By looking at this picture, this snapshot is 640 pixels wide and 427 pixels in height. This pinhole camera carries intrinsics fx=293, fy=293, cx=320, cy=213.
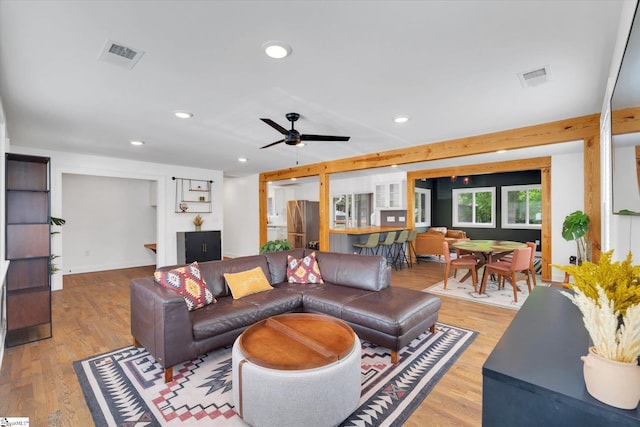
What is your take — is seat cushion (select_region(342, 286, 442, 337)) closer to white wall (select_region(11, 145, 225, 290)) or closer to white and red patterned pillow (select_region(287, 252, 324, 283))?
white and red patterned pillow (select_region(287, 252, 324, 283))

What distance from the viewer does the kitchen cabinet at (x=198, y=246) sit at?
6.73 metres

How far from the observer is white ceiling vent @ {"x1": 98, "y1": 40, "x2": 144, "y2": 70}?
6.52 feet

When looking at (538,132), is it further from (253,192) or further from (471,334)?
(253,192)

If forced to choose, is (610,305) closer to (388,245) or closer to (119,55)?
(119,55)

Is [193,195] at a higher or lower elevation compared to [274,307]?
higher

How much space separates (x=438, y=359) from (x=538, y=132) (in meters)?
3.00

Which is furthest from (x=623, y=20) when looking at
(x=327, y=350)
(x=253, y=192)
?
(x=253, y=192)

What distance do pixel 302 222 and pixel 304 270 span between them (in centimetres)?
487

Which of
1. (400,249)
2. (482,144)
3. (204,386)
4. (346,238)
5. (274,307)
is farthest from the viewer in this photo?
(400,249)

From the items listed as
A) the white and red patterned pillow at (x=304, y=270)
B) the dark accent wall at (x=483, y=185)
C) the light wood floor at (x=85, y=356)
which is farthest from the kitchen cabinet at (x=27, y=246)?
the dark accent wall at (x=483, y=185)

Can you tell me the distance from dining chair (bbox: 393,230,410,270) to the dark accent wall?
239cm

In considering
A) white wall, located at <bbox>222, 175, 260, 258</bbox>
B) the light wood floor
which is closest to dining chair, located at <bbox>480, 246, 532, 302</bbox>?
the light wood floor

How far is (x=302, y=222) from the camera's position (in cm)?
854

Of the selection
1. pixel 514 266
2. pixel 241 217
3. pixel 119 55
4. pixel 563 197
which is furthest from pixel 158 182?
pixel 563 197
